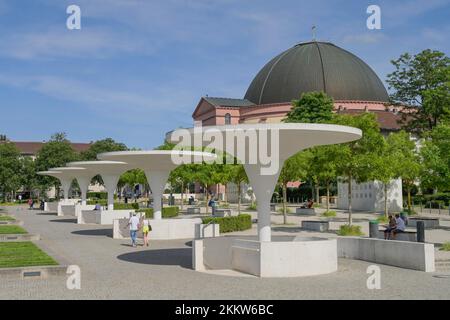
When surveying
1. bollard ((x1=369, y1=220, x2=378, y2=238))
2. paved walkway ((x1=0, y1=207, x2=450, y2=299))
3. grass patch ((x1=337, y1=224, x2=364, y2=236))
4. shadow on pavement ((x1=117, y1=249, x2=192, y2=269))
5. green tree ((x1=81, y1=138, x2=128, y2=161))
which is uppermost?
green tree ((x1=81, y1=138, x2=128, y2=161))

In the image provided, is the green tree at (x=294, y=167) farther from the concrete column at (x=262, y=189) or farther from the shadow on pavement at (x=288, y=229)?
the concrete column at (x=262, y=189)

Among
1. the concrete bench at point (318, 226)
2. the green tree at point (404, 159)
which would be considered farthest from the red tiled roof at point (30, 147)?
the concrete bench at point (318, 226)

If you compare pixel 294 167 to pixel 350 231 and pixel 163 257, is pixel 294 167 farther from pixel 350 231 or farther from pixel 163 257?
pixel 163 257

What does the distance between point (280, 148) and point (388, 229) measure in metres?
6.95

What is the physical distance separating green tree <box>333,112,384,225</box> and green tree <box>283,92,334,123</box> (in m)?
31.6

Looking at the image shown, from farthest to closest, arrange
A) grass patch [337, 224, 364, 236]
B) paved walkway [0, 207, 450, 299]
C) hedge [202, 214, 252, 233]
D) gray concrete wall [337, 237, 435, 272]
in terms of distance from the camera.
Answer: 1. hedge [202, 214, 252, 233]
2. grass patch [337, 224, 364, 236]
3. gray concrete wall [337, 237, 435, 272]
4. paved walkway [0, 207, 450, 299]

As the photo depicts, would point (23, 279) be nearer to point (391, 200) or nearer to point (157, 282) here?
point (157, 282)

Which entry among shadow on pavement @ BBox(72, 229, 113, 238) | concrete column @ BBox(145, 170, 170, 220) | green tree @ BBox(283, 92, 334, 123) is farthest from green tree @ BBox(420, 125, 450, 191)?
green tree @ BBox(283, 92, 334, 123)

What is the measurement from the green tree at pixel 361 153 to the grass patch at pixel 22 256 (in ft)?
45.2

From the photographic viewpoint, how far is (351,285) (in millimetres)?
11953

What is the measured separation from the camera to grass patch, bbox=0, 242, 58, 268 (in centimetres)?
1467

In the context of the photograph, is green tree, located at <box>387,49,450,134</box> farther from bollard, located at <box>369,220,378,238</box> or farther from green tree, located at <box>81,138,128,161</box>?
green tree, located at <box>81,138,128,161</box>

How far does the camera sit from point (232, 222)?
1043 inches
